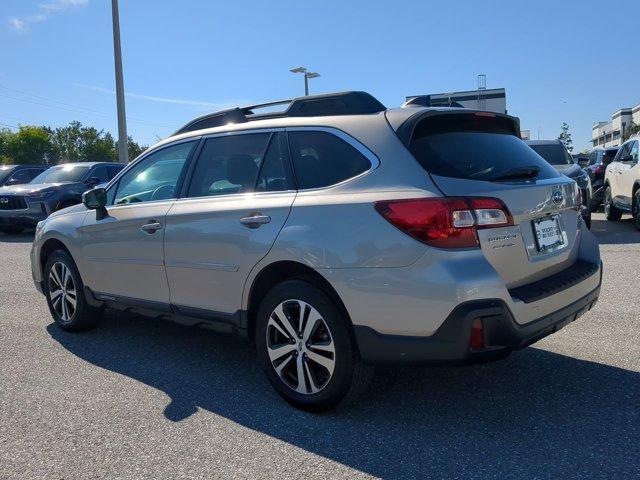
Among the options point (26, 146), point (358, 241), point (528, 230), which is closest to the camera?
point (358, 241)

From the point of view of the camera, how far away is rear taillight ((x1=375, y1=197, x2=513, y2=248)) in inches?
109

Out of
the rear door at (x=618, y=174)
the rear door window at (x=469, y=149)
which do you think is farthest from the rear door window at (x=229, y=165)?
the rear door at (x=618, y=174)

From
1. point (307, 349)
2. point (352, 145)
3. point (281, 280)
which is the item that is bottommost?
point (307, 349)

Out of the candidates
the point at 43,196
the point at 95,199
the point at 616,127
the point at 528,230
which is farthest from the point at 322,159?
the point at 616,127

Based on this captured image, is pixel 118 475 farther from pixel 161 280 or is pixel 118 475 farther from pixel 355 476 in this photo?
pixel 161 280

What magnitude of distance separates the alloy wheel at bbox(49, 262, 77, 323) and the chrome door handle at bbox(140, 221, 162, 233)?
128 centimetres

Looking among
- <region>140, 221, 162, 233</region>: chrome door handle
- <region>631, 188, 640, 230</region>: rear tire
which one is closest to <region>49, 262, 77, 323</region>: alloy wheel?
<region>140, 221, 162, 233</region>: chrome door handle

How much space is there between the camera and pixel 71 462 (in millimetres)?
2840

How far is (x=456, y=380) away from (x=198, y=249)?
1.89 meters

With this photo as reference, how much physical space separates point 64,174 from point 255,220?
11838 mm

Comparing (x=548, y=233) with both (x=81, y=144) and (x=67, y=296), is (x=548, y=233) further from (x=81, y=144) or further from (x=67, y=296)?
(x=81, y=144)

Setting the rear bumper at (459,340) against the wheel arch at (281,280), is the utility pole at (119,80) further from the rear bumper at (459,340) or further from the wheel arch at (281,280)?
the rear bumper at (459,340)

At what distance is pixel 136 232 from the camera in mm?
4266

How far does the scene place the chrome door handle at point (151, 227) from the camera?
405 cm
